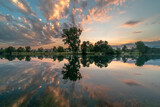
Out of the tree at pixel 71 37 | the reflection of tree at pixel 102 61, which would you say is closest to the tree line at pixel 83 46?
the tree at pixel 71 37

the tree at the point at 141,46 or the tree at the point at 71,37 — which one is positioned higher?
the tree at the point at 71,37

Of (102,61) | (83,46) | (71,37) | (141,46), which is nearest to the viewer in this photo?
(102,61)

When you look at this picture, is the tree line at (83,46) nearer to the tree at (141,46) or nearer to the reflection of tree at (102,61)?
the tree at (141,46)

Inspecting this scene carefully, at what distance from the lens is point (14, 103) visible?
4.13m

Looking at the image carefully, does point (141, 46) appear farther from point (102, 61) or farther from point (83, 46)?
point (102, 61)

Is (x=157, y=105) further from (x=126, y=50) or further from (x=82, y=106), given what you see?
(x=126, y=50)

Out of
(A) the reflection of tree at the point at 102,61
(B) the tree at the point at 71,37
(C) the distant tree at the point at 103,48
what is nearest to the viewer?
(A) the reflection of tree at the point at 102,61

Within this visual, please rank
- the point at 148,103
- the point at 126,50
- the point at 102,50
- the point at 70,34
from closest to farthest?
the point at 148,103, the point at 70,34, the point at 102,50, the point at 126,50

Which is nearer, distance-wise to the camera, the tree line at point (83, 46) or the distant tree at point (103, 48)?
the tree line at point (83, 46)

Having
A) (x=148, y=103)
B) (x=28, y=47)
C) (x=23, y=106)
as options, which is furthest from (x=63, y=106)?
(x=28, y=47)

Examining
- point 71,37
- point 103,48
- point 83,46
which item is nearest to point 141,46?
point 103,48

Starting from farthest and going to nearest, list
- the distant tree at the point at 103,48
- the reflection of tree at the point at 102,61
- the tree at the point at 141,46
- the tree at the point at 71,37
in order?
the tree at the point at 141,46 < the distant tree at the point at 103,48 < the tree at the point at 71,37 < the reflection of tree at the point at 102,61

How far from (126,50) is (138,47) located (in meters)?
21.0

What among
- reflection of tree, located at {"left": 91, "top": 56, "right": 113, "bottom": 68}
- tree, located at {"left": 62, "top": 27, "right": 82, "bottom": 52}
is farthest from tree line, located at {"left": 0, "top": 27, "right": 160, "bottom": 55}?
reflection of tree, located at {"left": 91, "top": 56, "right": 113, "bottom": 68}
